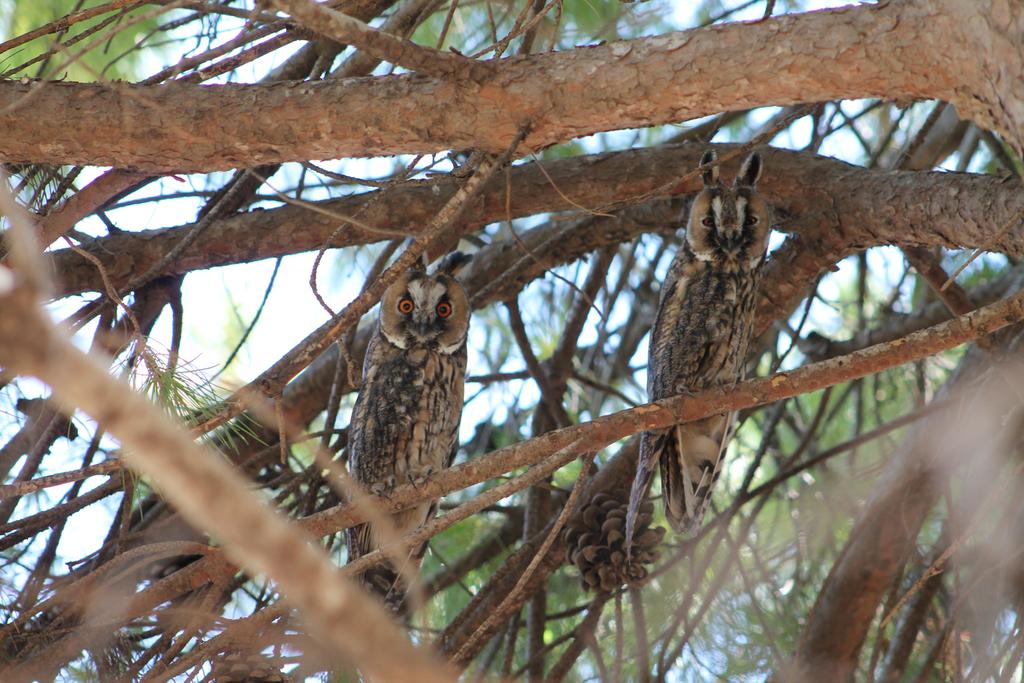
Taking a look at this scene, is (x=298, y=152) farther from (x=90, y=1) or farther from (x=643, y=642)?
(x=90, y=1)

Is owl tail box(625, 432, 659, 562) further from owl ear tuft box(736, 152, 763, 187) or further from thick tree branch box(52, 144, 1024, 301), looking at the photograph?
owl ear tuft box(736, 152, 763, 187)

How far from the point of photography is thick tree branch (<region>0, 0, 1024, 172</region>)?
1.65 meters

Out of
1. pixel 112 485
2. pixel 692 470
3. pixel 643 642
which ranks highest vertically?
pixel 112 485

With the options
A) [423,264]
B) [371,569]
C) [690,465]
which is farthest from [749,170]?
[371,569]

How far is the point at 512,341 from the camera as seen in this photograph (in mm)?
4512

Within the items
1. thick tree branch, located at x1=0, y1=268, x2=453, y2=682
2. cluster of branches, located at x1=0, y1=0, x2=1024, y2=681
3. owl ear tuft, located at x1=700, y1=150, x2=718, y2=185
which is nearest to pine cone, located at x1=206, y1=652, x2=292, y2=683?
cluster of branches, located at x1=0, y1=0, x2=1024, y2=681

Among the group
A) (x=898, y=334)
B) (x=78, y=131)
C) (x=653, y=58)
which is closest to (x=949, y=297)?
(x=898, y=334)

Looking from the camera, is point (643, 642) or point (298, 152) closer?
point (298, 152)

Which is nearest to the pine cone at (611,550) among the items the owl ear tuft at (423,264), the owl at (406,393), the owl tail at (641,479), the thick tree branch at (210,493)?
the owl tail at (641,479)

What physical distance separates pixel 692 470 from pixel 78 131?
1904mm

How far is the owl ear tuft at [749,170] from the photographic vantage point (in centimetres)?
297

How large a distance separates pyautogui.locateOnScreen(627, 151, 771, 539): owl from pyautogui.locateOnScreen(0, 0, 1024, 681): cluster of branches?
0.46 ft

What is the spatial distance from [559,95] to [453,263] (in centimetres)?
141

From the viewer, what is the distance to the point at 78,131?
2.17 metres
